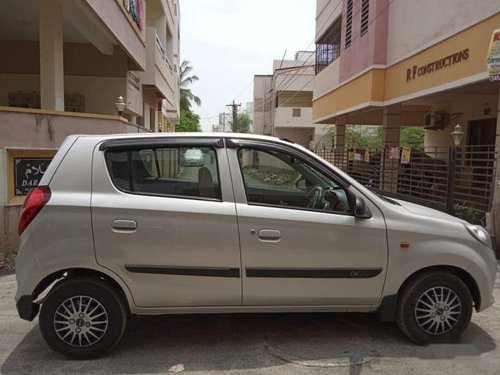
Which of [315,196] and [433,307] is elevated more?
[315,196]

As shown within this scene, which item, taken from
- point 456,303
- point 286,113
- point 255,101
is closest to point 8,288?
point 456,303

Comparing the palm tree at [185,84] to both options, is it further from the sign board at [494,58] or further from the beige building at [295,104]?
the sign board at [494,58]

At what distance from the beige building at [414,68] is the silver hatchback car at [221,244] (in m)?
4.69

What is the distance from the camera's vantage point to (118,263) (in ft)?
12.2

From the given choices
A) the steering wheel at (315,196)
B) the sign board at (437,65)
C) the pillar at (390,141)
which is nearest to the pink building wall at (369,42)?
the pillar at (390,141)

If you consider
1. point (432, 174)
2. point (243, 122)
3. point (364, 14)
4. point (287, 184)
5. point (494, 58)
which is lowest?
point (432, 174)

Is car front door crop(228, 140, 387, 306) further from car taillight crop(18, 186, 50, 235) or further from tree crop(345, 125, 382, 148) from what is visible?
tree crop(345, 125, 382, 148)

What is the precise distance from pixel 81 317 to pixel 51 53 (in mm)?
7188

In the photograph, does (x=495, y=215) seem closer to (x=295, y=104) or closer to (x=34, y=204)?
(x=34, y=204)

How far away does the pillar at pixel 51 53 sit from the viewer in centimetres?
Result: 925

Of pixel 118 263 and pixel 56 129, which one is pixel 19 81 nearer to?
pixel 56 129

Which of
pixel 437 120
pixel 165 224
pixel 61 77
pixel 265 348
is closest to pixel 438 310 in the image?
pixel 265 348

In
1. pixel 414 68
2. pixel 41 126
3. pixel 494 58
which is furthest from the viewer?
pixel 414 68

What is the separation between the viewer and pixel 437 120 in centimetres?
1750
